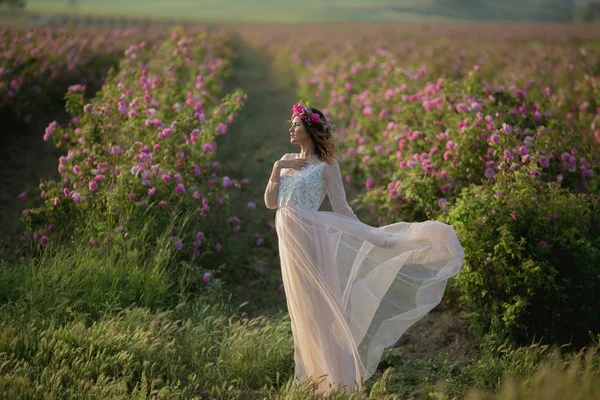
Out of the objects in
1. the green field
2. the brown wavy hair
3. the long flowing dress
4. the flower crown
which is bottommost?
the long flowing dress

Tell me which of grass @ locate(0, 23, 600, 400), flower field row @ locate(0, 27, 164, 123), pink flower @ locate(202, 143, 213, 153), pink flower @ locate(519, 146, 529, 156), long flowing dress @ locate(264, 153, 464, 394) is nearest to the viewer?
grass @ locate(0, 23, 600, 400)

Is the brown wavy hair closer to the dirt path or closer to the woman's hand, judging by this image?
the woman's hand

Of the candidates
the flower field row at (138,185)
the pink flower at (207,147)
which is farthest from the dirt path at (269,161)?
the flower field row at (138,185)

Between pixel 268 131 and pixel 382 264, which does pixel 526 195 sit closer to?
pixel 382 264

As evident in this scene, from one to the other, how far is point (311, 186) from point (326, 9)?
67542 millimetres

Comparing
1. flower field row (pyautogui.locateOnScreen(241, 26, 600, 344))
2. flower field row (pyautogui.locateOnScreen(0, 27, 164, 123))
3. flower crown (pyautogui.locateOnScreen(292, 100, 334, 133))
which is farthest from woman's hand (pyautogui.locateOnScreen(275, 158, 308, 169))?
flower field row (pyautogui.locateOnScreen(0, 27, 164, 123))

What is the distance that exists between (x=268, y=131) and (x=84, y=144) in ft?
20.7

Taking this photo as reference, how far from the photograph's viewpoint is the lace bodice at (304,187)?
170 inches

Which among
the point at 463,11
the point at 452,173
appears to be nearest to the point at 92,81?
the point at 452,173

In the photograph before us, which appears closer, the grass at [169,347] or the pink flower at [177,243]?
the grass at [169,347]

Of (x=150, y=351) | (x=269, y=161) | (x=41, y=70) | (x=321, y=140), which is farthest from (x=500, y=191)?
(x=41, y=70)

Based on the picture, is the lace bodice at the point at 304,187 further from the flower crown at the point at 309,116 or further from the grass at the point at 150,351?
the grass at the point at 150,351

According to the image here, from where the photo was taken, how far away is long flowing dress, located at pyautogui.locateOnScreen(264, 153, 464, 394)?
432cm

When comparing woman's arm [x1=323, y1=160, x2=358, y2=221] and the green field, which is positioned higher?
the green field
